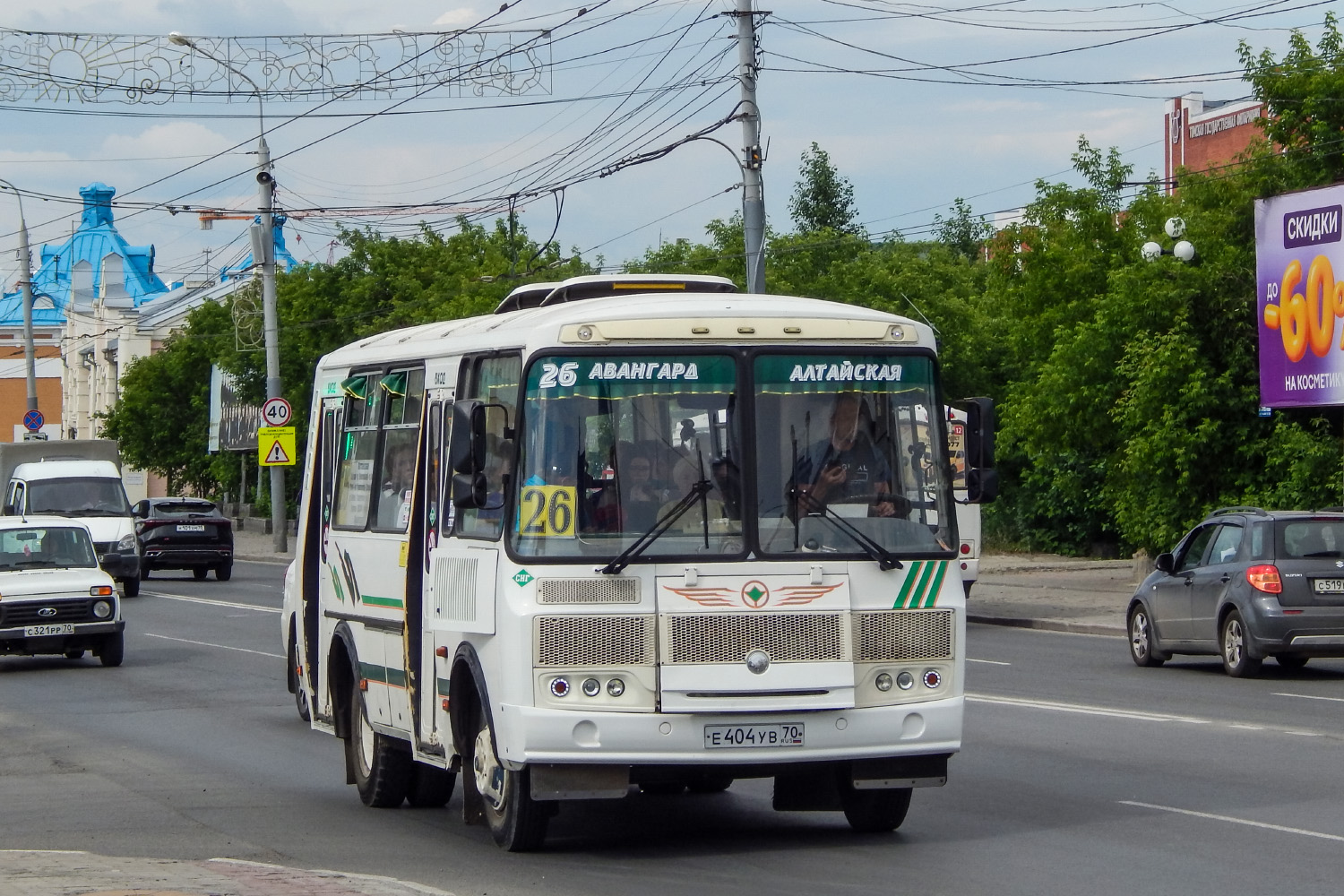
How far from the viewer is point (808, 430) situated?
9.59m

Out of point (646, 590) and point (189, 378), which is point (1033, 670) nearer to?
point (646, 590)

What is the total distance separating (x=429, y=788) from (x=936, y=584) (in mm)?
3733

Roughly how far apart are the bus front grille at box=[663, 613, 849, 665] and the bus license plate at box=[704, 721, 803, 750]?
30 centimetres

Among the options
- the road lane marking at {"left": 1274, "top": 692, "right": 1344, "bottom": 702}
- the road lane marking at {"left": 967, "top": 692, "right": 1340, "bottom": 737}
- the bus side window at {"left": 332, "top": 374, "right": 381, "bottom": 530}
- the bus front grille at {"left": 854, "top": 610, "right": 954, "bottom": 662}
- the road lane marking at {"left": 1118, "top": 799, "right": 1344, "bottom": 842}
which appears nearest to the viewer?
the bus front grille at {"left": 854, "top": 610, "right": 954, "bottom": 662}

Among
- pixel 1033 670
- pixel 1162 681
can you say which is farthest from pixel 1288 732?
pixel 1033 670

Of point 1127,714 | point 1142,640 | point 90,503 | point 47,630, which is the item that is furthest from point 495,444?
point 90,503

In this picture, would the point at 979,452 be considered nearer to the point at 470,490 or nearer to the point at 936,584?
the point at 936,584

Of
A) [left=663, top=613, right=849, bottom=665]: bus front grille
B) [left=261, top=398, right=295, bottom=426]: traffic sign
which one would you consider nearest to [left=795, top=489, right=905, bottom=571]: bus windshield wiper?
[left=663, top=613, right=849, bottom=665]: bus front grille

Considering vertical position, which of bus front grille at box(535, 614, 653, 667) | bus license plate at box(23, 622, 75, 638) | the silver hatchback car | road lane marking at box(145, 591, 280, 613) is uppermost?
bus front grille at box(535, 614, 653, 667)

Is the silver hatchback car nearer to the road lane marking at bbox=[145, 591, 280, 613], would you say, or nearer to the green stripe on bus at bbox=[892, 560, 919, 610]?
the green stripe on bus at bbox=[892, 560, 919, 610]

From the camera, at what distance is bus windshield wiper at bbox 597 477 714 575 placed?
915cm

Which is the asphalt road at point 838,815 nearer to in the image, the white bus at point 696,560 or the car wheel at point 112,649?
the white bus at point 696,560

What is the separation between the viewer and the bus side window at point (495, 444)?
9.48m

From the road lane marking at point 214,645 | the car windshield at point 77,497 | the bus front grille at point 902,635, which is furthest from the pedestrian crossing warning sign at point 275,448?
the bus front grille at point 902,635
